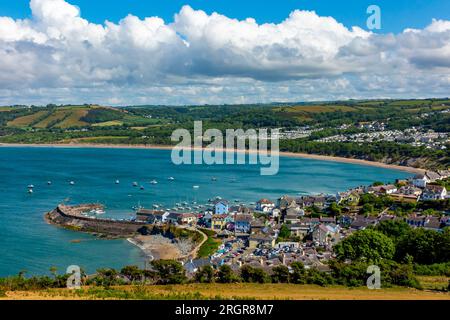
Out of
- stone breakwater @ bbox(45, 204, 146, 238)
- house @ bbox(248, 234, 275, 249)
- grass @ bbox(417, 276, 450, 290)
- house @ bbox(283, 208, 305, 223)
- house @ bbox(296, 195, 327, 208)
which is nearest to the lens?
grass @ bbox(417, 276, 450, 290)

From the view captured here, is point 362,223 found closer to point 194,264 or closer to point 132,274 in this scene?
point 194,264

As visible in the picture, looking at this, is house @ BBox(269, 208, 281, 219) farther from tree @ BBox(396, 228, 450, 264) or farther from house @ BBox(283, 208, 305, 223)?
tree @ BBox(396, 228, 450, 264)

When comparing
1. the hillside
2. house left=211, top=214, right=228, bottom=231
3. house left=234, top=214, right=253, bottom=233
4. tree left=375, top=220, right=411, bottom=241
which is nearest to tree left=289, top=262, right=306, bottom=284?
tree left=375, top=220, right=411, bottom=241

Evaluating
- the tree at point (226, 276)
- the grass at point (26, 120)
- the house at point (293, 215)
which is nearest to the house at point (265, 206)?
the house at point (293, 215)

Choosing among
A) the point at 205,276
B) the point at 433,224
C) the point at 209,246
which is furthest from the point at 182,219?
the point at 205,276

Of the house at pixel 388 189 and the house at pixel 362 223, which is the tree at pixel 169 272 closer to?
the house at pixel 362 223

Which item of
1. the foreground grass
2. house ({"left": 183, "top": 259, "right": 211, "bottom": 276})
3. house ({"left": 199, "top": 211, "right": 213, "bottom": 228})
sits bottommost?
house ({"left": 199, "top": 211, "right": 213, "bottom": 228})

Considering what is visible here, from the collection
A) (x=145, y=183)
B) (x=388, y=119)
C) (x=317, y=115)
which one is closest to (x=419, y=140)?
(x=388, y=119)
